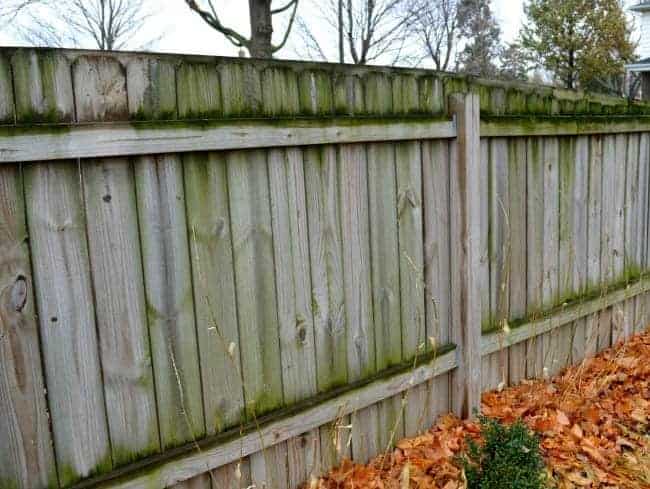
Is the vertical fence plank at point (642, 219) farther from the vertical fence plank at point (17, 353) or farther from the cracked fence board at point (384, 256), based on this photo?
the vertical fence plank at point (17, 353)

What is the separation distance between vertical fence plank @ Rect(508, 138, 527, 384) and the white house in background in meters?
17.9

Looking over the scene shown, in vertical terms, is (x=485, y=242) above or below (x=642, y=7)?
below

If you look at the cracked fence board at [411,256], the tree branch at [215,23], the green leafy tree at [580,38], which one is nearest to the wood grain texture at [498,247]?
the cracked fence board at [411,256]

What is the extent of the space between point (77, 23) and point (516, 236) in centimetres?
1663

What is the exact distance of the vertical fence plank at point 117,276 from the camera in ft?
5.64

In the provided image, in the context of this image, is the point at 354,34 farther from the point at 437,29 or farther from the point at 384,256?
the point at 384,256

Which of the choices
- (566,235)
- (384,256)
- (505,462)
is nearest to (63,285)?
(384,256)

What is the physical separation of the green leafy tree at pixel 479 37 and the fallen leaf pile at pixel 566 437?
25.9m

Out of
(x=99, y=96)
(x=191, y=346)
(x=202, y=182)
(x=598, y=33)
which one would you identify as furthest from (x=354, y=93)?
(x=598, y=33)

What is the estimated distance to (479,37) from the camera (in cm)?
2919

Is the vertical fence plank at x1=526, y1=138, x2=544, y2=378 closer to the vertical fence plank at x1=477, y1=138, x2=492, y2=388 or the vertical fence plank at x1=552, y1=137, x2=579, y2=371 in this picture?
the vertical fence plank at x1=552, y1=137, x2=579, y2=371

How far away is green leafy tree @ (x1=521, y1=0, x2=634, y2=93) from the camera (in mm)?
22328

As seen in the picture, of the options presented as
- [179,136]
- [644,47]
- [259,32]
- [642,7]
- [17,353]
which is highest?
[642,7]

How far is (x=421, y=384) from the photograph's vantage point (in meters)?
2.82
